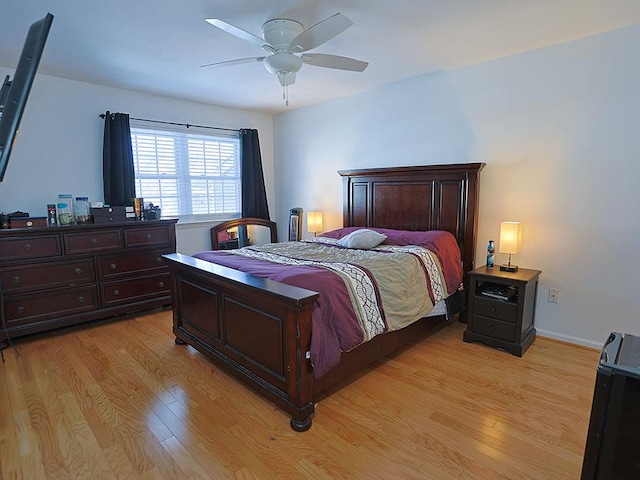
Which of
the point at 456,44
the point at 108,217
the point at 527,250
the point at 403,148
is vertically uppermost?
the point at 456,44

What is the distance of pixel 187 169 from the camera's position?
451cm

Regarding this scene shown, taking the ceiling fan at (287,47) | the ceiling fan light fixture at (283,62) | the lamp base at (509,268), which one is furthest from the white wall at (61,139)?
the lamp base at (509,268)

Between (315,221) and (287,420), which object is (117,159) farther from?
(287,420)

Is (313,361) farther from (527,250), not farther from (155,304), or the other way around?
(155,304)

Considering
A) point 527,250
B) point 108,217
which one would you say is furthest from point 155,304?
point 527,250

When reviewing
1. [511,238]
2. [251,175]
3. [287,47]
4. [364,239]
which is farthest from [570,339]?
[251,175]

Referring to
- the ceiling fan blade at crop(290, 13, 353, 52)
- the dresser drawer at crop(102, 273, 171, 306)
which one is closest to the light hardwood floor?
the dresser drawer at crop(102, 273, 171, 306)

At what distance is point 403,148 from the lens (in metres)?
3.82

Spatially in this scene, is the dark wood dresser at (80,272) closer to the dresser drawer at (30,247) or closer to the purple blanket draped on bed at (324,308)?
the dresser drawer at (30,247)

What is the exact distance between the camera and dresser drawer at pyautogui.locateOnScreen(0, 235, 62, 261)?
2.96m

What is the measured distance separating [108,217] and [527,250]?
3.97 meters

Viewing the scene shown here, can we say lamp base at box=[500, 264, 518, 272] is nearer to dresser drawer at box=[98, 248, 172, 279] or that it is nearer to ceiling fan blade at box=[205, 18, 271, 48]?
ceiling fan blade at box=[205, 18, 271, 48]

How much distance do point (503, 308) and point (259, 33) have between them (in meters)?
2.81

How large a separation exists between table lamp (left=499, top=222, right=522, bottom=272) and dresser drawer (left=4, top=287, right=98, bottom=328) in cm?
377
